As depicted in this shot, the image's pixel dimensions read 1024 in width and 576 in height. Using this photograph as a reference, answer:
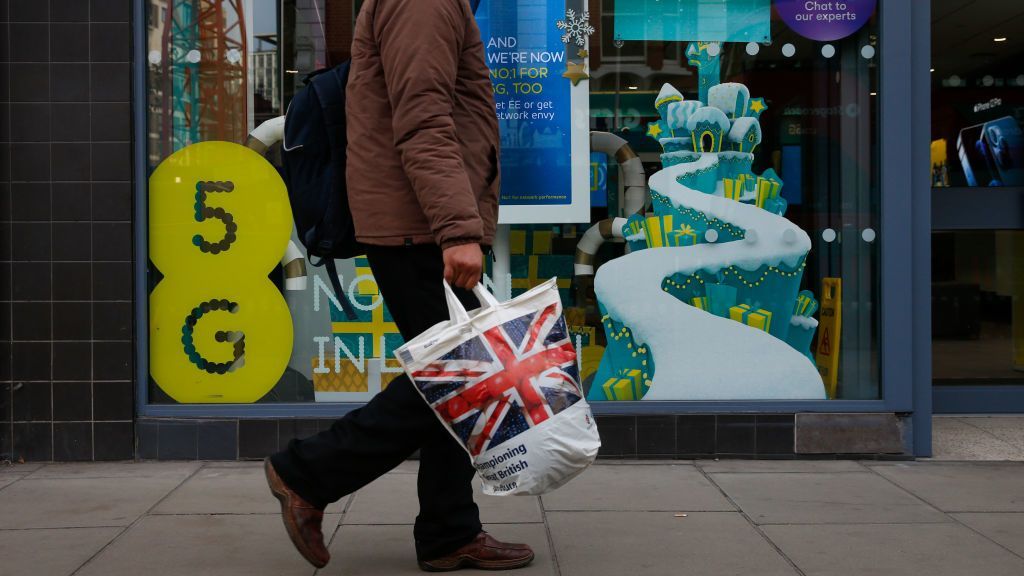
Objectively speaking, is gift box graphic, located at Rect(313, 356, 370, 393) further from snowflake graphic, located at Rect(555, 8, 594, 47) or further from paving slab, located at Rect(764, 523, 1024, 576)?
paving slab, located at Rect(764, 523, 1024, 576)

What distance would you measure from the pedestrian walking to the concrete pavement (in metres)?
0.30

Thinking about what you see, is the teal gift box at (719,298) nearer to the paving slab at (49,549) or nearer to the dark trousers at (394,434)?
the dark trousers at (394,434)

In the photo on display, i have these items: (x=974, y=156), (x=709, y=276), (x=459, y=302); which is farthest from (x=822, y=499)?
(x=974, y=156)

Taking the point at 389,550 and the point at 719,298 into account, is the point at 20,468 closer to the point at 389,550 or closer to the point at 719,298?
the point at 389,550

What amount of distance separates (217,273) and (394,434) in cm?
235

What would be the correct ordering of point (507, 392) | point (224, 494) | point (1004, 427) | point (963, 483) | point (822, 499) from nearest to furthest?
point (507, 392) → point (822, 499) → point (224, 494) → point (963, 483) → point (1004, 427)

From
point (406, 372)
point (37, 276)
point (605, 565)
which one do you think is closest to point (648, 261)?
point (605, 565)

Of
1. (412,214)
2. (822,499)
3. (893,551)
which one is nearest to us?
(412,214)

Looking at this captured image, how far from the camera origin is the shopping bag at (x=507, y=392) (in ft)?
10.3

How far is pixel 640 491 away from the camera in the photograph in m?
4.73

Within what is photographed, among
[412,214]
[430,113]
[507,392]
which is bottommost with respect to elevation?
[507,392]

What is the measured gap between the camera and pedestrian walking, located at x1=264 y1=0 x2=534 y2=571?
10.6ft

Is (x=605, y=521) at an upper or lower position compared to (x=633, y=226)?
lower

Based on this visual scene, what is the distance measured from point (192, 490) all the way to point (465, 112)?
223 centimetres
